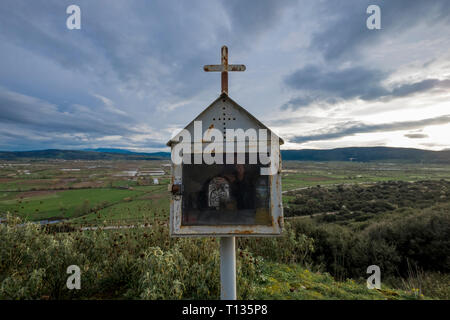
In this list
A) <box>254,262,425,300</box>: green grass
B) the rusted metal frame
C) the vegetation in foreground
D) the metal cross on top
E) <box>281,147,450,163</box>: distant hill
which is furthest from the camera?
<box>281,147,450,163</box>: distant hill

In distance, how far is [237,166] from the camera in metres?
2.15

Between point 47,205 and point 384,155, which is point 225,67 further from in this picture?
point 384,155

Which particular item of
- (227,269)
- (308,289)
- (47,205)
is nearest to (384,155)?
(308,289)

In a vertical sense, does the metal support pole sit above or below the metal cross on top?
below

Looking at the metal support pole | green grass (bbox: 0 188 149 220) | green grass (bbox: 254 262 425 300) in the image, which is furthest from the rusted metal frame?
green grass (bbox: 0 188 149 220)

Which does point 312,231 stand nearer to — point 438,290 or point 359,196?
point 438,290

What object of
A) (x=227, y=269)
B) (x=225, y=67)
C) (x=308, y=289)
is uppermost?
(x=225, y=67)

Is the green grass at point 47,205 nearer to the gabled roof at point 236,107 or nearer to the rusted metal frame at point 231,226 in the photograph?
the rusted metal frame at point 231,226

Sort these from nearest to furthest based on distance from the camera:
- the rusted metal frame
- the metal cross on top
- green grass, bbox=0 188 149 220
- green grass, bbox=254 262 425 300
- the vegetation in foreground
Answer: the rusted metal frame → the metal cross on top → the vegetation in foreground → green grass, bbox=254 262 425 300 → green grass, bbox=0 188 149 220

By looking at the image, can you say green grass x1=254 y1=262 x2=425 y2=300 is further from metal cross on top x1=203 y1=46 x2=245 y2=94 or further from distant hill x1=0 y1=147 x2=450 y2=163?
distant hill x1=0 y1=147 x2=450 y2=163

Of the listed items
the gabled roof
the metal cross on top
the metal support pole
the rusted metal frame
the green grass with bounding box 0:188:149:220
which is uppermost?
the metal cross on top

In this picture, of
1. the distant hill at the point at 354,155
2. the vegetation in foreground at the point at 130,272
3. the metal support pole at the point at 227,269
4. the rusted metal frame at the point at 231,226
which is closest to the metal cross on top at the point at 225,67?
the rusted metal frame at the point at 231,226
